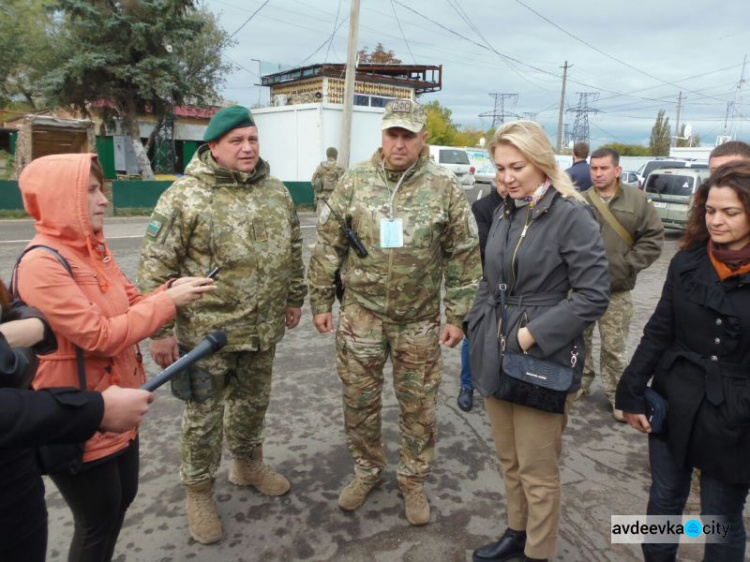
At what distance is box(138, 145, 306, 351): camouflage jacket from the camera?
2.51 metres

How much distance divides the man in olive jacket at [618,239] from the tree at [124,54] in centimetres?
1845

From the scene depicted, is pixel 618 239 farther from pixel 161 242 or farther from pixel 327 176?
pixel 327 176

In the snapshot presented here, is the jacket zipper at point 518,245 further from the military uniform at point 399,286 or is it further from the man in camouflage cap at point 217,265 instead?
the man in camouflage cap at point 217,265

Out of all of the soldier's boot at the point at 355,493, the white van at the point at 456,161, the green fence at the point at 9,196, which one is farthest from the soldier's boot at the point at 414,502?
the white van at the point at 456,161

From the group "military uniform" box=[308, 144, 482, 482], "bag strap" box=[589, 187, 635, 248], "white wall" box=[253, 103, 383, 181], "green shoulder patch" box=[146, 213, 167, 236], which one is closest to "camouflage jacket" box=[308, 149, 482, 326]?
"military uniform" box=[308, 144, 482, 482]

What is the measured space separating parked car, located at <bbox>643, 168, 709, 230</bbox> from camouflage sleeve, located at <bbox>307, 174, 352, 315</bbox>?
487 inches

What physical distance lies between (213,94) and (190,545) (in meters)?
25.9

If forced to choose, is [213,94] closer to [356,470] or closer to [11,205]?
[11,205]

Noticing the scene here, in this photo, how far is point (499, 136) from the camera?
7.37ft

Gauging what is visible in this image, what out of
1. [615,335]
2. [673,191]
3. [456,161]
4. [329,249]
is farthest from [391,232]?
[456,161]

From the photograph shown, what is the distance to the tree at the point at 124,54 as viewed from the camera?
716 inches

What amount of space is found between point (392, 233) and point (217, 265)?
34.7 inches

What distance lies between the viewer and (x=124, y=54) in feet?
62.0

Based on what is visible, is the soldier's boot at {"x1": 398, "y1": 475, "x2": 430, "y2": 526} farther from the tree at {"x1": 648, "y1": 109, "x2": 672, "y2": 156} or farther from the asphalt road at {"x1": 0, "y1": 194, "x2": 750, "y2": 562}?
the tree at {"x1": 648, "y1": 109, "x2": 672, "y2": 156}
